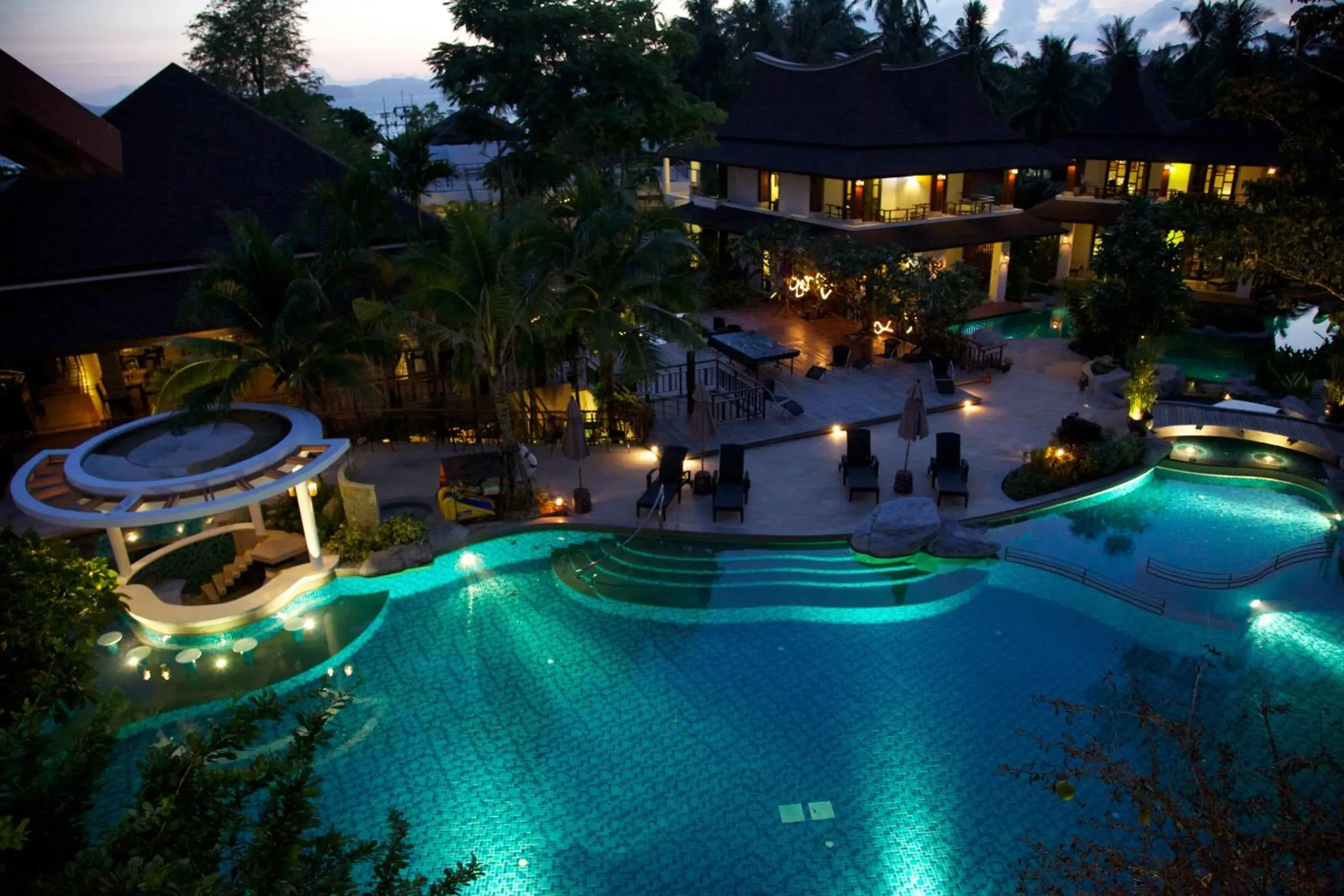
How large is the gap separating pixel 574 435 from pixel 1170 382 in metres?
15.3

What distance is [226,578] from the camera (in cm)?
1451

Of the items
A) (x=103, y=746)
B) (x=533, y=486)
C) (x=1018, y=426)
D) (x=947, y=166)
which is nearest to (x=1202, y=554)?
(x=1018, y=426)

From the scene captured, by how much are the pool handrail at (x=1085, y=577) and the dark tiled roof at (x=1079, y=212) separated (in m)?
21.5

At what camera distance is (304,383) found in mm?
16062

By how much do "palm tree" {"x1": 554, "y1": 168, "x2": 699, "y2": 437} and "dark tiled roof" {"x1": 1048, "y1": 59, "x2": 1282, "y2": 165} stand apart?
23.1 metres

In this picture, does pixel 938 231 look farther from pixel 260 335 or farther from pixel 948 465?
pixel 260 335

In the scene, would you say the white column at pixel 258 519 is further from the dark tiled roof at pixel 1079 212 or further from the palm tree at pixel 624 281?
the dark tiled roof at pixel 1079 212

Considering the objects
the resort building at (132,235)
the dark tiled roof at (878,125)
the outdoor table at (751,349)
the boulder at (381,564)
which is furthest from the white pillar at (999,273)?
the boulder at (381,564)

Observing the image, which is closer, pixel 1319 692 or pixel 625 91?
pixel 1319 692

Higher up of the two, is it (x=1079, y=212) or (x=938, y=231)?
(x=1079, y=212)

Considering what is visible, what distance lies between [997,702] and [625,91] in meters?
24.5

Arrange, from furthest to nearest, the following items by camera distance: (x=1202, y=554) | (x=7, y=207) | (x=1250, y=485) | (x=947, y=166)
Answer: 1. (x=947, y=166)
2. (x=7, y=207)
3. (x=1250, y=485)
4. (x=1202, y=554)

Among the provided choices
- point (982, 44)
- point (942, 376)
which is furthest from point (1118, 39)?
point (942, 376)

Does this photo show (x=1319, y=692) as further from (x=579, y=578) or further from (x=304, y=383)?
(x=304, y=383)
